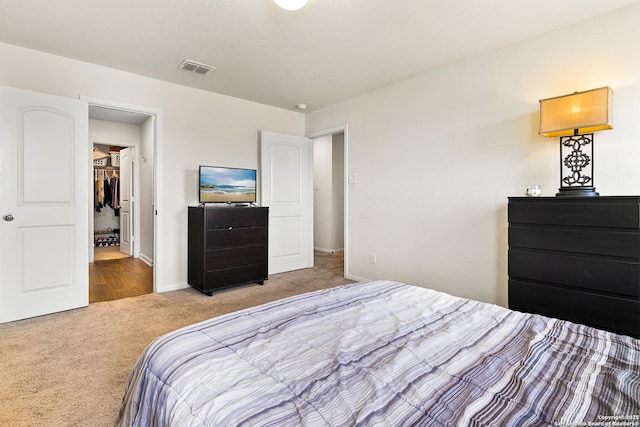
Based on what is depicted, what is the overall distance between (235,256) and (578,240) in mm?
3239

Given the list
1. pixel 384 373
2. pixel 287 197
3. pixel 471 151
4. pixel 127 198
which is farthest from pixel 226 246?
pixel 127 198

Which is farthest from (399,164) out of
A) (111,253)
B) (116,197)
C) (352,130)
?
(116,197)

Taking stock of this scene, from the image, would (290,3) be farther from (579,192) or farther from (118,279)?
(118,279)

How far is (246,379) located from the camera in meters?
0.90

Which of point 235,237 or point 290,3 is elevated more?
point 290,3

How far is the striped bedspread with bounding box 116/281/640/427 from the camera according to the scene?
0.76 meters

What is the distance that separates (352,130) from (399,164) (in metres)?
0.91

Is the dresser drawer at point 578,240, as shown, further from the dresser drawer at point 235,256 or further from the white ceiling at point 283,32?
the dresser drawer at point 235,256

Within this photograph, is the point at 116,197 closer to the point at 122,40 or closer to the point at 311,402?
the point at 122,40

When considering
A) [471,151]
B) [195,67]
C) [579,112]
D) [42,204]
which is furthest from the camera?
[195,67]

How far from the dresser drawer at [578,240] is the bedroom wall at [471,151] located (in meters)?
0.51

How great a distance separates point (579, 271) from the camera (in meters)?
2.11

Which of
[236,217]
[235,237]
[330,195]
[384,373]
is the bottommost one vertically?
[384,373]

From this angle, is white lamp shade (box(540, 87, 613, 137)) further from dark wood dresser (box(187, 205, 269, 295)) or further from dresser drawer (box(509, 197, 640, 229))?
dark wood dresser (box(187, 205, 269, 295))
